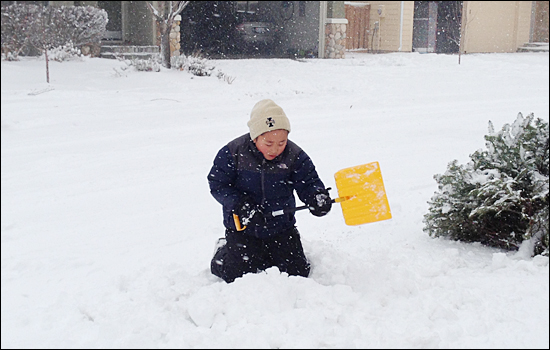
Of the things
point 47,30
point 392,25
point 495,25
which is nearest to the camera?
point 47,30

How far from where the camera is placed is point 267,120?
10.4ft

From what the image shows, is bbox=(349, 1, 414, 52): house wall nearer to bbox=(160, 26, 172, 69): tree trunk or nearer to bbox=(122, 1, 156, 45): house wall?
bbox=(122, 1, 156, 45): house wall

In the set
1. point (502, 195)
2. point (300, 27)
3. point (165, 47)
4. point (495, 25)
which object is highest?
point (495, 25)

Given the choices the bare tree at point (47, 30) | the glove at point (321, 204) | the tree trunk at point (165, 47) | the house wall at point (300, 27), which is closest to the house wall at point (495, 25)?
the house wall at point (300, 27)

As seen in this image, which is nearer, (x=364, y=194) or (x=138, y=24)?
(x=364, y=194)

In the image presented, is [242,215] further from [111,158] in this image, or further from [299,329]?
[111,158]

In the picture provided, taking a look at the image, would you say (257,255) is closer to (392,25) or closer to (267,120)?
(267,120)

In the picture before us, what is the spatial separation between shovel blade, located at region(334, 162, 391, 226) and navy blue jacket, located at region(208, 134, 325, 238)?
0.56 ft

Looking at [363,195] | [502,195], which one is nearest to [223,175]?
[363,195]

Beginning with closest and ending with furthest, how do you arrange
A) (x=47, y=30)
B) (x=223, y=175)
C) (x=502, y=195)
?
(x=502, y=195) → (x=223, y=175) → (x=47, y=30)

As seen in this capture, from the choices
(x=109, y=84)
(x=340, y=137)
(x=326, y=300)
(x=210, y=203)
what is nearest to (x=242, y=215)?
(x=326, y=300)

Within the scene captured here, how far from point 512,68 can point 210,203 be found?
42.0 ft

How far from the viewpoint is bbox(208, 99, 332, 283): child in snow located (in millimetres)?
3234

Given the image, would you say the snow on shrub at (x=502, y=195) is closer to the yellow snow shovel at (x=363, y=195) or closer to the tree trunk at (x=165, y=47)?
the yellow snow shovel at (x=363, y=195)
